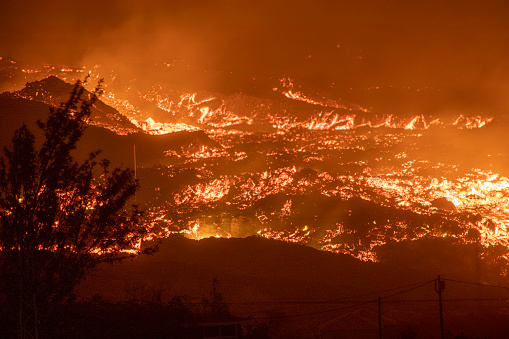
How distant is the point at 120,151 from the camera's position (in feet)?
221

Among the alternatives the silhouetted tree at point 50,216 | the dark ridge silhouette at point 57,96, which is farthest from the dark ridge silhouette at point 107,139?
the silhouetted tree at point 50,216

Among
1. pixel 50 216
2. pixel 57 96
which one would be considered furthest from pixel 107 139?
pixel 50 216

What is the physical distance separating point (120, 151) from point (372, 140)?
142 ft

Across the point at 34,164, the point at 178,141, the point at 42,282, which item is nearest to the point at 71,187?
the point at 34,164

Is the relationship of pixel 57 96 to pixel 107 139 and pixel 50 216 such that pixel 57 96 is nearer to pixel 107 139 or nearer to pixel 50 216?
pixel 107 139

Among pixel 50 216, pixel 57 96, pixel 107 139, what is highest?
pixel 57 96

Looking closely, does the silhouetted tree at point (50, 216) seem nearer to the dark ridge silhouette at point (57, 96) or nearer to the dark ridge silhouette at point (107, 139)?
the dark ridge silhouette at point (107, 139)

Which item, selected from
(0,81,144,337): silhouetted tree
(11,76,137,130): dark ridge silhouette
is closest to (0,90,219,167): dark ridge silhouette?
(11,76,137,130): dark ridge silhouette

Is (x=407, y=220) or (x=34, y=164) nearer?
(x=34, y=164)

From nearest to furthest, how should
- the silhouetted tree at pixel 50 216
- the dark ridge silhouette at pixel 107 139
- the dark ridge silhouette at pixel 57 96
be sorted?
the silhouetted tree at pixel 50 216 < the dark ridge silhouette at pixel 107 139 < the dark ridge silhouette at pixel 57 96

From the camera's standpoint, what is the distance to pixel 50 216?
14.6 m

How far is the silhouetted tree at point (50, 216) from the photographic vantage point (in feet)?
45.4

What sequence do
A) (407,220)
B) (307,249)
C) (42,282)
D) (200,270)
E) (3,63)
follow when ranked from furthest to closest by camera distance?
(3,63) < (407,220) < (307,249) < (200,270) < (42,282)

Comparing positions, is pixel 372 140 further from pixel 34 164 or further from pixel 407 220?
pixel 34 164
